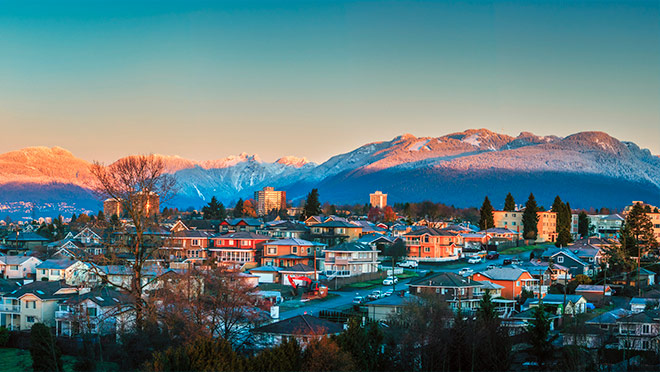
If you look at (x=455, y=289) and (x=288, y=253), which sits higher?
(x=288, y=253)

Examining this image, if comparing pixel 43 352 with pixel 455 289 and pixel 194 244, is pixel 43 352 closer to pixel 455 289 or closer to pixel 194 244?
pixel 455 289

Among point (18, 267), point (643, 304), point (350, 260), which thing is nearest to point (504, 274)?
point (643, 304)

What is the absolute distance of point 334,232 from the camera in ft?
237

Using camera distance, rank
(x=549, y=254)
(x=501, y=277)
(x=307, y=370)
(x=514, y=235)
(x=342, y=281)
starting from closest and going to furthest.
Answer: (x=307, y=370), (x=501, y=277), (x=342, y=281), (x=549, y=254), (x=514, y=235)

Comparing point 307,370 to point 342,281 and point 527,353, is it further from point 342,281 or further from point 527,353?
point 342,281

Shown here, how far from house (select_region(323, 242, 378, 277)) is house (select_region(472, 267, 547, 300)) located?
11.4 metres

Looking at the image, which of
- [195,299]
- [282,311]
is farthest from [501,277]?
[195,299]

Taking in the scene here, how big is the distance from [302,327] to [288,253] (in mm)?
30017

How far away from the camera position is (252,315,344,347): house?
28.3 m

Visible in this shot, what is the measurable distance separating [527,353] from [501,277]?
593 inches

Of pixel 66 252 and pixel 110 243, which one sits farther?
pixel 66 252

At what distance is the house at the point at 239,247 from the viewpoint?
201 feet

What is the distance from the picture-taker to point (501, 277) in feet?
153

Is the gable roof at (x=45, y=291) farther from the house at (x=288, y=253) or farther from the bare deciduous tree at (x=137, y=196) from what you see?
the bare deciduous tree at (x=137, y=196)
